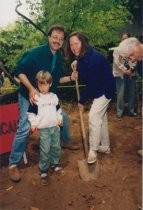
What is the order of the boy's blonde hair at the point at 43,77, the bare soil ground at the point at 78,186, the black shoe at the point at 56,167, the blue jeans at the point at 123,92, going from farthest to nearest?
the blue jeans at the point at 123,92 → the black shoe at the point at 56,167 → the boy's blonde hair at the point at 43,77 → the bare soil ground at the point at 78,186

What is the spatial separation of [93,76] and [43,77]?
69 centimetres

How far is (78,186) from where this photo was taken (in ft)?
14.8

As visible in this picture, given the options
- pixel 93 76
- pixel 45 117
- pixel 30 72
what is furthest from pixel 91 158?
pixel 30 72

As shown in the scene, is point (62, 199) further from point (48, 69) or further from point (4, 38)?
point (4, 38)

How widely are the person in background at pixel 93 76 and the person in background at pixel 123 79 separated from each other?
213 cm

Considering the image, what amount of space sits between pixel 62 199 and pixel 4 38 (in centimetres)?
651

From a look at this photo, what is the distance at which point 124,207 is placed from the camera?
3.99m

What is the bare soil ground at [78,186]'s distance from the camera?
13.5ft

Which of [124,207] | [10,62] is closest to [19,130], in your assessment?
[124,207]

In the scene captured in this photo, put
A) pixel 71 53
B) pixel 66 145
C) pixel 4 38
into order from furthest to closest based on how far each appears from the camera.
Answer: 1. pixel 4 38
2. pixel 66 145
3. pixel 71 53

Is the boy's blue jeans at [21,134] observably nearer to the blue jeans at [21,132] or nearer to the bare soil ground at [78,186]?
the blue jeans at [21,132]

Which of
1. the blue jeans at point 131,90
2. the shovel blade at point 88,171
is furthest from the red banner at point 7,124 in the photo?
the blue jeans at point 131,90

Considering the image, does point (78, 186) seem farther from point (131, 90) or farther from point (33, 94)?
point (131, 90)

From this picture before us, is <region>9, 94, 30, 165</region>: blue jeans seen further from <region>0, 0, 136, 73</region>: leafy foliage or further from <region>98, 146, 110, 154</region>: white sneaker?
<region>0, 0, 136, 73</region>: leafy foliage
